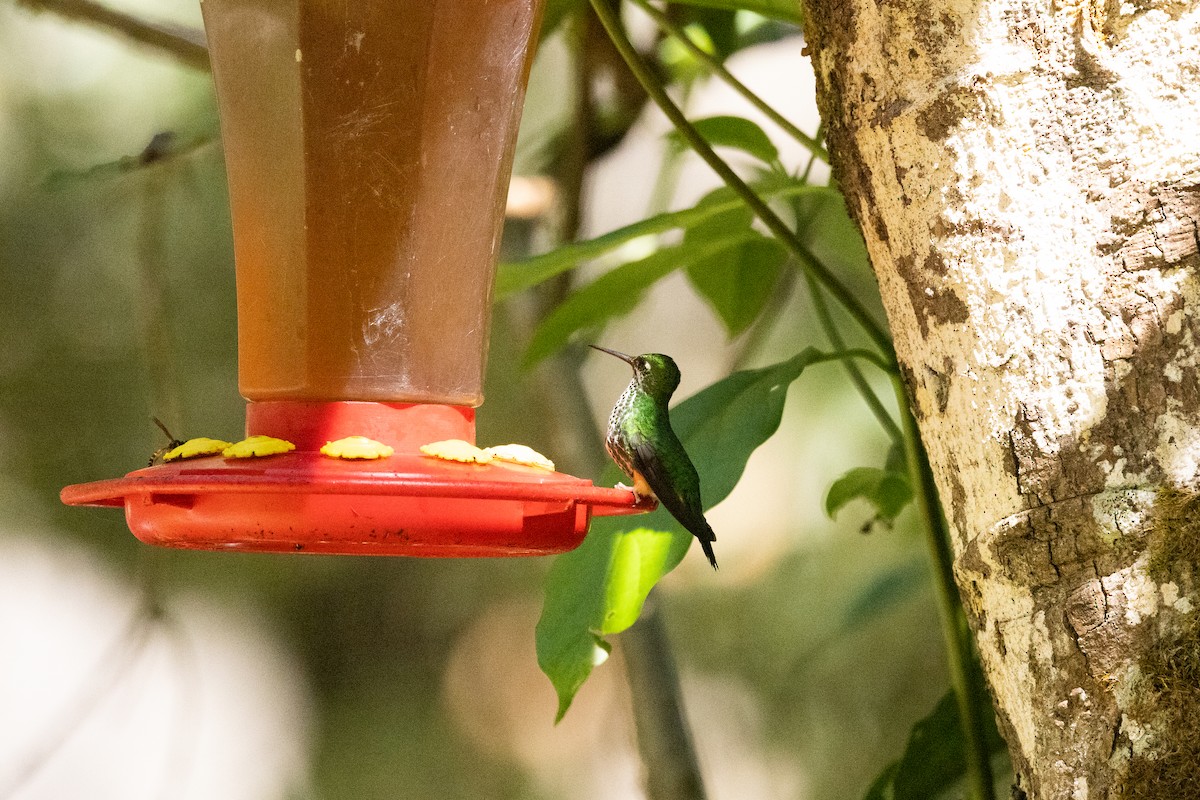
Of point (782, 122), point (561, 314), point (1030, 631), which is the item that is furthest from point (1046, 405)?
point (561, 314)

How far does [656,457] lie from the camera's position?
1266 millimetres

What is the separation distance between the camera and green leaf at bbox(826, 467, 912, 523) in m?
1.75

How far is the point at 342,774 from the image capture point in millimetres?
2820

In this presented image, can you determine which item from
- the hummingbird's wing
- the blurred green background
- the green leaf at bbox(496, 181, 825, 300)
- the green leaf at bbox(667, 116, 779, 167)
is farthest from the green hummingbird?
the blurred green background

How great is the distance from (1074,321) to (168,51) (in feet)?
6.00

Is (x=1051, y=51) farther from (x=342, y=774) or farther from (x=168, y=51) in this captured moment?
(x=342, y=774)

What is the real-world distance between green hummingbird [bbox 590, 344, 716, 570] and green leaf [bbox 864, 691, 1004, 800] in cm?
Result: 48

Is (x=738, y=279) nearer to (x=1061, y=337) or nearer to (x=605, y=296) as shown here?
(x=605, y=296)

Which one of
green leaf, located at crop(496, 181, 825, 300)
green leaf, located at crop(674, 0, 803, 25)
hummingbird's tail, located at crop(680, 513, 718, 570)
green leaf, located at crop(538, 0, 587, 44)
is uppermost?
green leaf, located at crop(538, 0, 587, 44)

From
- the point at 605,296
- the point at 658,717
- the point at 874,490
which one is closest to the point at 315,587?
the point at 658,717

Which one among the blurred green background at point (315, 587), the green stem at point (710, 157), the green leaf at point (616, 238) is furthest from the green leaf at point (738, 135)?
the blurred green background at point (315, 587)

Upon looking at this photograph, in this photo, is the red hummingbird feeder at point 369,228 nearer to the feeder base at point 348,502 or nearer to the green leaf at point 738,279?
the feeder base at point 348,502

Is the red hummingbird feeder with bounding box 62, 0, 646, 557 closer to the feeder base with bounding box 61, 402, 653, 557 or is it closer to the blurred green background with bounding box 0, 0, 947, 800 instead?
the feeder base with bounding box 61, 402, 653, 557

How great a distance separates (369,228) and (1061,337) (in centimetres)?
58
